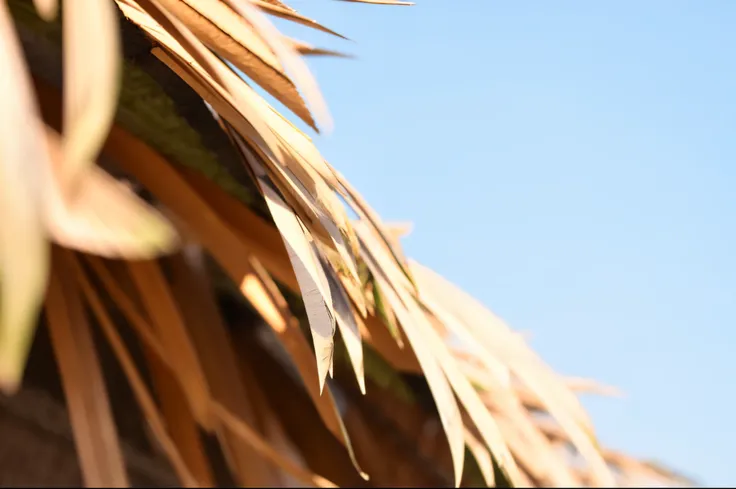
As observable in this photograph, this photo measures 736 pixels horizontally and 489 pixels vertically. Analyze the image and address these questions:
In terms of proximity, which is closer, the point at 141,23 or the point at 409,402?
the point at 141,23

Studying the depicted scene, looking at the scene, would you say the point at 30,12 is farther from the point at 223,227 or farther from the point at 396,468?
the point at 396,468

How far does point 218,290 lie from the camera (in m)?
0.60

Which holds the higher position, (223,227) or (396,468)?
(223,227)

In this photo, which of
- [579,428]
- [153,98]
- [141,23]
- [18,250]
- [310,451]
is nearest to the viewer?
[18,250]

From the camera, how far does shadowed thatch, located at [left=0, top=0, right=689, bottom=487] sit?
0.15 m

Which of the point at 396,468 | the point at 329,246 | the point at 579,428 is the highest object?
the point at 329,246

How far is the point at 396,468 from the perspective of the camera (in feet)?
2.19

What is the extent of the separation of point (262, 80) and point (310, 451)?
376 millimetres

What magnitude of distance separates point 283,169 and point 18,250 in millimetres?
168

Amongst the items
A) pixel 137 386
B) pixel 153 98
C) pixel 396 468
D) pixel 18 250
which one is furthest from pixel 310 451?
pixel 18 250

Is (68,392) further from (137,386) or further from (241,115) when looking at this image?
(241,115)

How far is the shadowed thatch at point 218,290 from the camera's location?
5.8 inches

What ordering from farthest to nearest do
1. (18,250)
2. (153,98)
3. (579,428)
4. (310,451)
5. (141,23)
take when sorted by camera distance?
(310,451) → (579,428) → (153,98) → (141,23) → (18,250)

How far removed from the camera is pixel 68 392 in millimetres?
445
